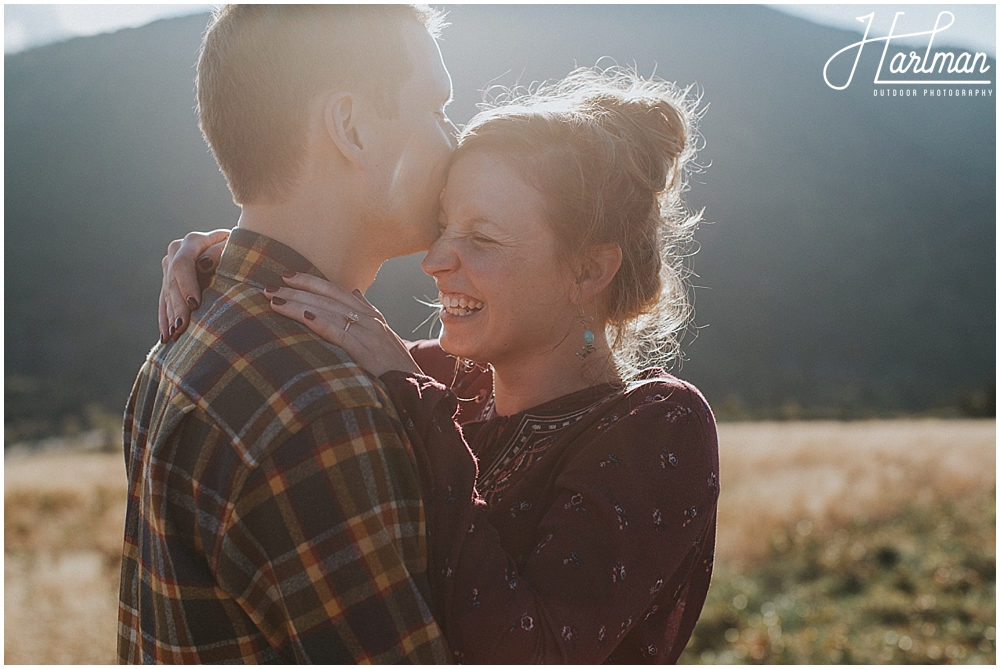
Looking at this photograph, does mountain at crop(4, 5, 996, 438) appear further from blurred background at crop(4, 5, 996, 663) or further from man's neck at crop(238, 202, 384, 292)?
man's neck at crop(238, 202, 384, 292)

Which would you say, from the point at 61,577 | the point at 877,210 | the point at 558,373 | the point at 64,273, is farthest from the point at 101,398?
the point at 877,210

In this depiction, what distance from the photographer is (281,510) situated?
156 centimetres

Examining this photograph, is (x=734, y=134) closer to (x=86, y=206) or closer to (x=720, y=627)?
(x=86, y=206)

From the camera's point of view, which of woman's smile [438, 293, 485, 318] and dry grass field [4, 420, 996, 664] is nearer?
woman's smile [438, 293, 485, 318]

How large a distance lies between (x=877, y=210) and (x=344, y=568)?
59.7 meters

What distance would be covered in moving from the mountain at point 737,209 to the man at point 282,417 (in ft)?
116

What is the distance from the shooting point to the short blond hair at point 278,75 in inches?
74.1

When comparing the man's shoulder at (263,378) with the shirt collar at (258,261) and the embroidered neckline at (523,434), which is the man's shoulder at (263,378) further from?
the embroidered neckline at (523,434)

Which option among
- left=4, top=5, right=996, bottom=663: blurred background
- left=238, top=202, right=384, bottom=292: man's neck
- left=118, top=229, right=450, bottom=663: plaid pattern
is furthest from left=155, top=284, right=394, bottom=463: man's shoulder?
left=4, top=5, right=996, bottom=663: blurred background

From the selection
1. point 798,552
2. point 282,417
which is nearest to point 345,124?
point 282,417

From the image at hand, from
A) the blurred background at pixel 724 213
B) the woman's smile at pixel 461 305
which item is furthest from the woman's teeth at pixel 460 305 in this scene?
the blurred background at pixel 724 213

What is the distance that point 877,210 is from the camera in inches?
2154

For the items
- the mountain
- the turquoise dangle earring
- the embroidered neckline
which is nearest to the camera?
the embroidered neckline

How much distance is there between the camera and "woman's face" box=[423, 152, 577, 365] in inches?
86.2
